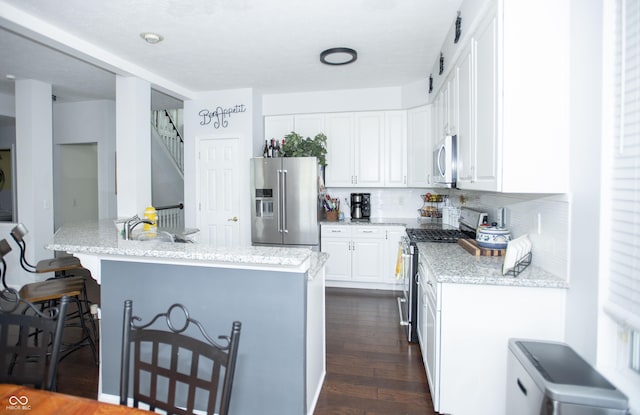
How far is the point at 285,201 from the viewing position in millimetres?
4199

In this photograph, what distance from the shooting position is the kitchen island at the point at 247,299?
5.69ft

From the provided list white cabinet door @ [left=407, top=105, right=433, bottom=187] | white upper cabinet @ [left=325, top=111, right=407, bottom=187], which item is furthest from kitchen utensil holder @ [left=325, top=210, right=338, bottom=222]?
white cabinet door @ [left=407, top=105, right=433, bottom=187]

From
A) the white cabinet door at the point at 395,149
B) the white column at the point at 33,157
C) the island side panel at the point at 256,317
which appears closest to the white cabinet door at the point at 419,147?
the white cabinet door at the point at 395,149

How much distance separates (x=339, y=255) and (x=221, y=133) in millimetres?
2268

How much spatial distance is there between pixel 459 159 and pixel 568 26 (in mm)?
1019

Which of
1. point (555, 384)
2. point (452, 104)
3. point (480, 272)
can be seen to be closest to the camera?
point (555, 384)

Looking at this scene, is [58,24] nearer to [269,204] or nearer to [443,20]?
[269,204]

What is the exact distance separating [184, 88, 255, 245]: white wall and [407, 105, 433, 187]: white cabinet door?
6.82 feet

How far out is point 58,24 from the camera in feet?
8.68

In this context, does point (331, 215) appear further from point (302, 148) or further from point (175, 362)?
point (175, 362)

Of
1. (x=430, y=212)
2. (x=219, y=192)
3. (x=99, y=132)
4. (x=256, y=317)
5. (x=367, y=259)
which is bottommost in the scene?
(x=367, y=259)

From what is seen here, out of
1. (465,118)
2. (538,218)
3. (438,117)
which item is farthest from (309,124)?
(538,218)

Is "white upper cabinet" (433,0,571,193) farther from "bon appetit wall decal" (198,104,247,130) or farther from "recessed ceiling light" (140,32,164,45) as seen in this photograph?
"bon appetit wall decal" (198,104,247,130)

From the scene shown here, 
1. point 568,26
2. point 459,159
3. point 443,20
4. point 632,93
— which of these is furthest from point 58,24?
point 632,93
